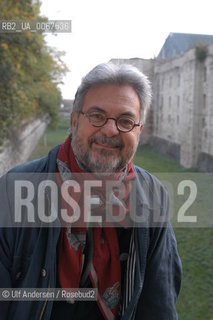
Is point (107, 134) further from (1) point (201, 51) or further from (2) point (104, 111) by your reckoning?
(1) point (201, 51)

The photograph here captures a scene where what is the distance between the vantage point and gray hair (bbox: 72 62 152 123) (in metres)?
1.35

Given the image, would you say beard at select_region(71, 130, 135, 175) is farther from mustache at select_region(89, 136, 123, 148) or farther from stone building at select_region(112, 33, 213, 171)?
stone building at select_region(112, 33, 213, 171)

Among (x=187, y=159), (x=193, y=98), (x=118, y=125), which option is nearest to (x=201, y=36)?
(x=193, y=98)

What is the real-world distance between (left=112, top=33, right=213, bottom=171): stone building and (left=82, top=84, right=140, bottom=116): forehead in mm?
7521

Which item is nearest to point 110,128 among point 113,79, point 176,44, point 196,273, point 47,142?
point 113,79

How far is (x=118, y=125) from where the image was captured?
136cm

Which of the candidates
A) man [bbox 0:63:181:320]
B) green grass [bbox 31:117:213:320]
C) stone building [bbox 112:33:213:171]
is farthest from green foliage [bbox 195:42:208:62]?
man [bbox 0:63:181:320]

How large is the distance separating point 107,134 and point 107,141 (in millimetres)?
33

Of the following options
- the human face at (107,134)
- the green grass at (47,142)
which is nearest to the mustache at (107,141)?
the human face at (107,134)

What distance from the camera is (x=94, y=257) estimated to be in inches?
54.4

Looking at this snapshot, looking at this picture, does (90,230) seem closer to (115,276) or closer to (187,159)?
(115,276)

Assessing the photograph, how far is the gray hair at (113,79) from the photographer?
1349 mm

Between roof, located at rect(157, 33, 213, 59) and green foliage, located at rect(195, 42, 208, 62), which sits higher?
roof, located at rect(157, 33, 213, 59)

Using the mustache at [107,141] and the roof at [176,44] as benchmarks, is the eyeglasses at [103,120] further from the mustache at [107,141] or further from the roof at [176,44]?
the roof at [176,44]
